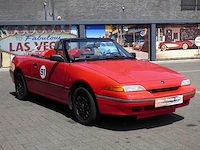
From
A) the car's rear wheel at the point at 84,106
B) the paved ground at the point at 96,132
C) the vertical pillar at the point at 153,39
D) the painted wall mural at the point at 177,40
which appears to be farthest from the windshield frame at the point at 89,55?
the painted wall mural at the point at 177,40

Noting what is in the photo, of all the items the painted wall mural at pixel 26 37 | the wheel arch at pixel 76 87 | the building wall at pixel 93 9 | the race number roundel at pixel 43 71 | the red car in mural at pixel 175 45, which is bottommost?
the wheel arch at pixel 76 87

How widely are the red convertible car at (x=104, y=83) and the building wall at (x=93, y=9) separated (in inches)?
856

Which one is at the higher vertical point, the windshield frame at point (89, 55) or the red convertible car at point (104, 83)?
the windshield frame at point (89, 55)

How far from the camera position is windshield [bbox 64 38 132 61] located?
6.25 metres

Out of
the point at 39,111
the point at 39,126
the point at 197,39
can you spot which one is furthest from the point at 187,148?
the point at 197,39

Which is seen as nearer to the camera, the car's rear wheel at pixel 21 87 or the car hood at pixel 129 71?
the car hood at pixel 129 71

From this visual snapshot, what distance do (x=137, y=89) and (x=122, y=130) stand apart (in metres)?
0.77

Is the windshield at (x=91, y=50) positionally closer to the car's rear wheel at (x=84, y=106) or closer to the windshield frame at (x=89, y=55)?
the windshield frame at (x=89, y=55)

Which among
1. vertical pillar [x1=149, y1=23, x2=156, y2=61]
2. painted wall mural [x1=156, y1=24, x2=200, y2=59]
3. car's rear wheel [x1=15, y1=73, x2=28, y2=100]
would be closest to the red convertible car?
car's rear wheel [x1=15, y1=73, x2=28, y2=100]

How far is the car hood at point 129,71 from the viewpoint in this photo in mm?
5160

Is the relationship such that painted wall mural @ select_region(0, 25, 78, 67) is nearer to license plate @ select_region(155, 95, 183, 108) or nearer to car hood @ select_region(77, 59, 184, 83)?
car hood @ select_region(77, 59, 184, 83)

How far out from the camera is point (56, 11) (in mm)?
27906

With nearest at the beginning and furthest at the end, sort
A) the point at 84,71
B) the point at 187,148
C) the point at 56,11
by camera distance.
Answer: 1. the point at 187,148
2. the point at 84,71
3. the point at 56,11

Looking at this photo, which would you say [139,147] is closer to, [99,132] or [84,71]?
[99,132]
